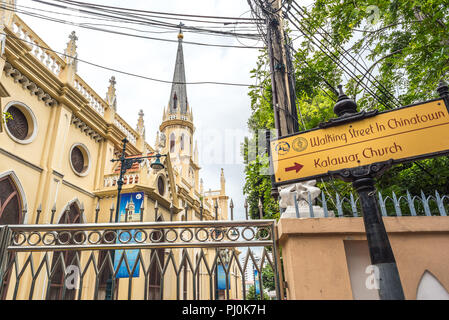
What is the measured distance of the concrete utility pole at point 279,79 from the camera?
12.0 ft

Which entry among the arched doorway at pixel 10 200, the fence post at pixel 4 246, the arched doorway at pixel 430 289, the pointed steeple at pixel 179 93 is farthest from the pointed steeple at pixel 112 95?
the pointed steeple at pixel 179 93

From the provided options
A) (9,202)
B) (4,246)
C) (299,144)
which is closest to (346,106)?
(299,144)

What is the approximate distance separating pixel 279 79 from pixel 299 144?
161cm

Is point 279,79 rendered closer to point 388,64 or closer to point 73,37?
point 388,64

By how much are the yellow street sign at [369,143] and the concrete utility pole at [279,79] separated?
106cm

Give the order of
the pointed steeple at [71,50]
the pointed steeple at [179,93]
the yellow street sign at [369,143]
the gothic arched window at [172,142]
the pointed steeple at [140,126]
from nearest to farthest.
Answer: the yellow street sign at [369,143], the pointed steeple at [71,50], the pointed steeple at [140,126], the gothic arched window at [172,142], the pointed steeple at [179,93]

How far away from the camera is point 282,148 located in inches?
103

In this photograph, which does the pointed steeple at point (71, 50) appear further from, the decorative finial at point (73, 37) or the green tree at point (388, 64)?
the green tree at point (388, 64)

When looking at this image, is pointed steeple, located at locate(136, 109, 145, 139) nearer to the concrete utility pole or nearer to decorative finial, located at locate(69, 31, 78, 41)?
decorative finial, located at locate(69, 31, 78, 41)

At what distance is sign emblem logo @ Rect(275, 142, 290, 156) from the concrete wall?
618mm

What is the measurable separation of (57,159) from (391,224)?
11.7 metres

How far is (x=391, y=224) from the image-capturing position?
2492 millimetres
